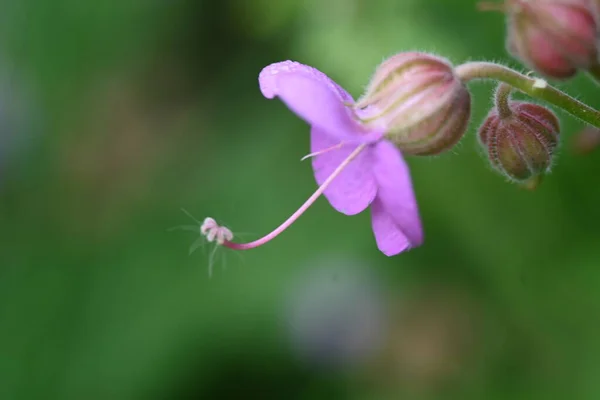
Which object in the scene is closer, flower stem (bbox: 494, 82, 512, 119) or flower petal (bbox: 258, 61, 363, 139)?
flower petal (bbox: 258, 61, 363, 139)

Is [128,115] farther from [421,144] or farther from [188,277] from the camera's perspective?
[421,144]

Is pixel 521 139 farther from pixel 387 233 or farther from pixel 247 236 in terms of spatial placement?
pixel 247 236

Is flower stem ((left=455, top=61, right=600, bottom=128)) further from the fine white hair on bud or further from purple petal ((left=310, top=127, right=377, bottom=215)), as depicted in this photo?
the fine white hair on bud

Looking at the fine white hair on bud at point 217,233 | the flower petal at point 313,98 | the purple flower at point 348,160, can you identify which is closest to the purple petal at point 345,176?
the purple flower at point 348,160

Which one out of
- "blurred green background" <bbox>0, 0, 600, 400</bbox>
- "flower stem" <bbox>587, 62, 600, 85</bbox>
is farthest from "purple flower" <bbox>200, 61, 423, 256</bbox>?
"blurred green background" <bbox>0, 0, 600, 400</bbox>

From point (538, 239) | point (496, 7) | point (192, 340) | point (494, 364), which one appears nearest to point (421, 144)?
point (496, 7)

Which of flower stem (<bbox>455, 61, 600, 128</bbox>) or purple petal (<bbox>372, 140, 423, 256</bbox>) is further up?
flower stem (<bbox>455, 61, 600, 128</bbox>)
